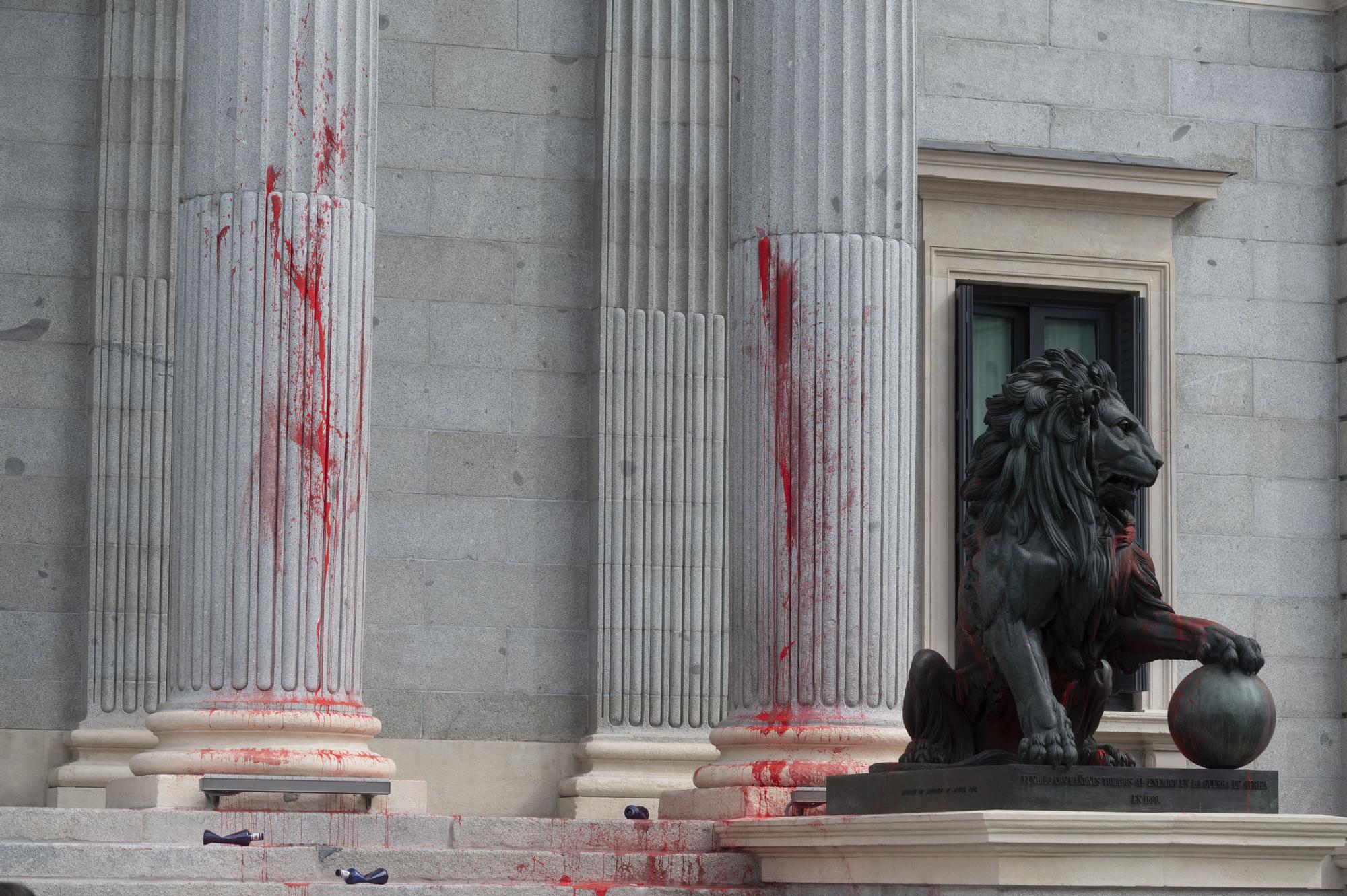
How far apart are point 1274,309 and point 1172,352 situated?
1.34 m

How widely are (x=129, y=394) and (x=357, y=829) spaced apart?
5614mm

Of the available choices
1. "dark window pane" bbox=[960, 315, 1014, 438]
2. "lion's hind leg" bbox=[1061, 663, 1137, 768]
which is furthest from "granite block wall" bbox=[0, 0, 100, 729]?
"lion's hind leg" bbox=[1061, 663, 1137, 768]

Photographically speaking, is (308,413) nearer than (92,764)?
Yes

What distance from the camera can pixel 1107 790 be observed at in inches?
→ 467

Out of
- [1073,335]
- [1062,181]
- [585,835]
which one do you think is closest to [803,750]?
[585,835]

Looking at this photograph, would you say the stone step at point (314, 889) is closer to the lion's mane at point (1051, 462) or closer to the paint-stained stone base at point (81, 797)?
the lion's mane at point (1051, 462)

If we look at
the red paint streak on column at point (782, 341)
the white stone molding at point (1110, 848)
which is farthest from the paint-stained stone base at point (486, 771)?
the white stone molding at point (1110, 848)

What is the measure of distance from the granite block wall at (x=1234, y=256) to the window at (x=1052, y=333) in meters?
0.53

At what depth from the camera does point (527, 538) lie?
18969 millimetres

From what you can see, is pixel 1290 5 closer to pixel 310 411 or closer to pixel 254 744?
pixel 310 411

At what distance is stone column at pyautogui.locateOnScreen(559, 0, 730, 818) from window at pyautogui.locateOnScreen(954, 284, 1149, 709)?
102 inches

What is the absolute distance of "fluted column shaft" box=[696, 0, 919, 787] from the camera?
14.8 m

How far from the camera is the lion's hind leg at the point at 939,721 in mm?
12891

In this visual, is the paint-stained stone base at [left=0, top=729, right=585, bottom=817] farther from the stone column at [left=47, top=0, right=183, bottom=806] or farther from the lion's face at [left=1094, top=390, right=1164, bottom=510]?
the lion's face at [left=1094, top=390, right=1164, bottom=510]
